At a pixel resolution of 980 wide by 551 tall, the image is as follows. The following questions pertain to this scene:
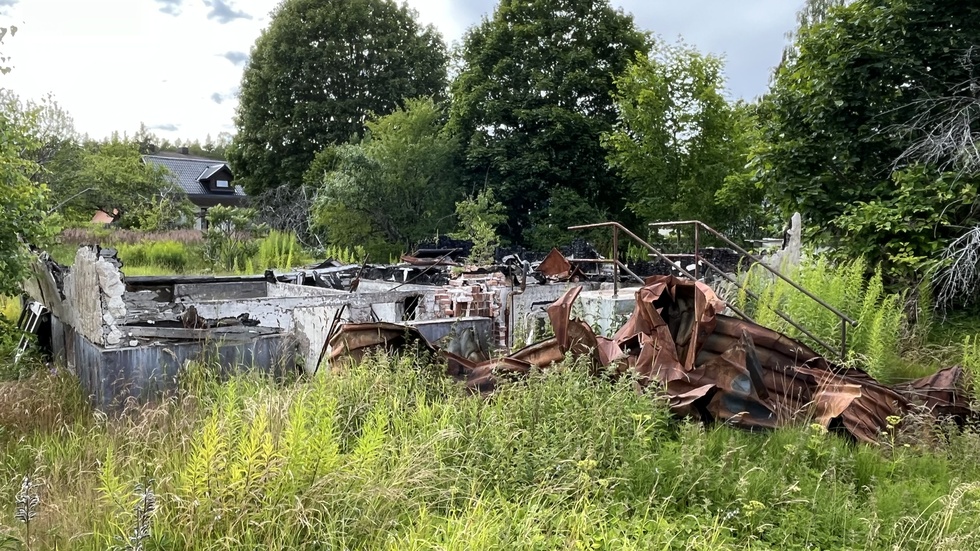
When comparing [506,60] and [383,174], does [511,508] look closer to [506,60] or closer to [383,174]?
[383,174]

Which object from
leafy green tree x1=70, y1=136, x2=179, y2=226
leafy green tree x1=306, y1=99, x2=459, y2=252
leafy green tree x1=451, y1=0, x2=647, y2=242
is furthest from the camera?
leafy green tree x1=70, y1=136, x2=179, y2=226

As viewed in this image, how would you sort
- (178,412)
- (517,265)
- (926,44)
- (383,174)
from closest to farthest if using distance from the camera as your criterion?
(178,412) < (926,44) < (517,265) < (383,174)

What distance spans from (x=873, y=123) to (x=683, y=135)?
364 inches

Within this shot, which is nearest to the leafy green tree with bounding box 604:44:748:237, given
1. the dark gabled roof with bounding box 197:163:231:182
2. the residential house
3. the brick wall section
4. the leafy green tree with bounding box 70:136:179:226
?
the brick wall section

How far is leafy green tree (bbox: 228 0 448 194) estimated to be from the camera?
91.8ft

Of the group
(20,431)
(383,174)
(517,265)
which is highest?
(383,174)

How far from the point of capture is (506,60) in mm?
22812

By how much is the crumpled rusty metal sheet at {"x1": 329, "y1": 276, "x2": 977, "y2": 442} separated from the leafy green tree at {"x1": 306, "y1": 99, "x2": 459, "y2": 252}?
49.2 feet

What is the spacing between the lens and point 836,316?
6.86m

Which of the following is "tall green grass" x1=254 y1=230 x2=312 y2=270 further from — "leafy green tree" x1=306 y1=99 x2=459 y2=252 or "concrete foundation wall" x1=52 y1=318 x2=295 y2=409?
"concrete foundation wall" x1=52 y1=318 x2=295 y2=409

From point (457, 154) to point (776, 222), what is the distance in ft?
43.8

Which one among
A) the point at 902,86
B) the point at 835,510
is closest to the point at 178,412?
the point at 835,510

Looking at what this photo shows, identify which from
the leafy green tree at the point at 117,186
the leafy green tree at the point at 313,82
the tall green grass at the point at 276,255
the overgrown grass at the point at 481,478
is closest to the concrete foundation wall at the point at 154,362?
the overgrown grass at the point at 481,478

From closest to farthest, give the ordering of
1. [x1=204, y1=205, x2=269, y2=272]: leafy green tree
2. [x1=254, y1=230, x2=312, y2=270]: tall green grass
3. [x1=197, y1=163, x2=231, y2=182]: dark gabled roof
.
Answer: [x1=254, y1=230, x2=312, y2=270]: tall green grass, [x1=204, y1=205, x2=269, y2=272]: leafy green tree, [x1=197, y1=163, x2=231, y2=182]: dark gabled roof
